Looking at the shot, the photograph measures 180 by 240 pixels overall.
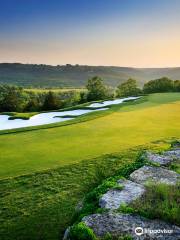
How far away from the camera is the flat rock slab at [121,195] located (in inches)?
218

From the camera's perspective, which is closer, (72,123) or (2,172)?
(2,172)

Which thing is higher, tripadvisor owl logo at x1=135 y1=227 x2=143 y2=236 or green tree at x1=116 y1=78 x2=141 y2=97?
tripadvisor owl logo at x1=135 y1=227 x2=143 y2=236

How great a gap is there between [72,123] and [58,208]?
10.2 metres

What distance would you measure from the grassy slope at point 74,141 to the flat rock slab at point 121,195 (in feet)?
9.71

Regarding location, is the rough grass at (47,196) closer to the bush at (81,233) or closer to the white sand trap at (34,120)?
the bush at (81,233)

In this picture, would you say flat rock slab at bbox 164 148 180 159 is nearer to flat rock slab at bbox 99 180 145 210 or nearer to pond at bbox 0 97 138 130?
flat rock slab at bbox 99 180 145 210

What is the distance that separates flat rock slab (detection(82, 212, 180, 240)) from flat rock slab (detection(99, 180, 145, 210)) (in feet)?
1.20

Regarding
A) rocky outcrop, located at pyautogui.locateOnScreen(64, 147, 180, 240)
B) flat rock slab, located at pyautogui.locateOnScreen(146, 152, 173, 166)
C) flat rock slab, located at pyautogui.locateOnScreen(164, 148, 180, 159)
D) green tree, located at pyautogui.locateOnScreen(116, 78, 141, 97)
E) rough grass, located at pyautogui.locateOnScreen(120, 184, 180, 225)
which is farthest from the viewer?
green tree, located at pyautogui.locateOnScreen(116, 78, 141, 97)

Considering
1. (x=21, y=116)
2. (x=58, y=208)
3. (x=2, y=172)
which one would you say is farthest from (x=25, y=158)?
(x=21, y=116)

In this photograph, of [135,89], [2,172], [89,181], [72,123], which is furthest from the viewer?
[135,89]

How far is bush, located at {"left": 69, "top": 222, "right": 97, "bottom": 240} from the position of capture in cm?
448

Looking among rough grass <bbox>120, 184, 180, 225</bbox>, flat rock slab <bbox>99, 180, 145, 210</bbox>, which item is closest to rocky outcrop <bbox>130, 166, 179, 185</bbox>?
flat rock slab <bbox>99, 180, 145, 210</bbox>

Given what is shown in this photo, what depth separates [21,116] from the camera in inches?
938

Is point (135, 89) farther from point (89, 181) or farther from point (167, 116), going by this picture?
point (89, 181)
